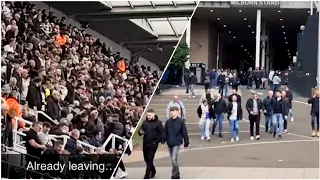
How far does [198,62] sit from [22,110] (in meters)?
1.77

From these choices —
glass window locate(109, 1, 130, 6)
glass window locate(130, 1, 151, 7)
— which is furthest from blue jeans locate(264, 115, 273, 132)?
glass window locate(109, 1, 130, 6)

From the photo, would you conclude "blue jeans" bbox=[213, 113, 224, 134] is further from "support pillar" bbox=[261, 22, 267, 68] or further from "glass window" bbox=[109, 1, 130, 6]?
"glass window" bbox=[109, 1, 130, 6]

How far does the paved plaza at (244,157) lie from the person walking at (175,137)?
0.23ft

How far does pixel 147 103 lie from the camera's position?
4742 mm

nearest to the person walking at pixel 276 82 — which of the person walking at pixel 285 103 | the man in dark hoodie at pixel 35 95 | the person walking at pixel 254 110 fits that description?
the person walking at pixel 285 103

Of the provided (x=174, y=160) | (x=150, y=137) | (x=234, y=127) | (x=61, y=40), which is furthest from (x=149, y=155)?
(x=61, y=40)

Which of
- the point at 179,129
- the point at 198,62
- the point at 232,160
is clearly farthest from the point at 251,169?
the point at 198,62

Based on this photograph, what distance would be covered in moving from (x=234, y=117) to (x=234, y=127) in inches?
4.4

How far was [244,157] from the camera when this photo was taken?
607 centimetres

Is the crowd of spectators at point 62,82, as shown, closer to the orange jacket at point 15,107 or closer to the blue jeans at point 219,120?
the orange jacket at point 15,107

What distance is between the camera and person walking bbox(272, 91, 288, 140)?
614cm

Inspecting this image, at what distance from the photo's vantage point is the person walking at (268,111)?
6323 mm

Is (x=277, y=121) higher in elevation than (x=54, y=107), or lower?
lower

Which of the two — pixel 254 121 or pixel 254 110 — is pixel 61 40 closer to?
pixel 254 110
